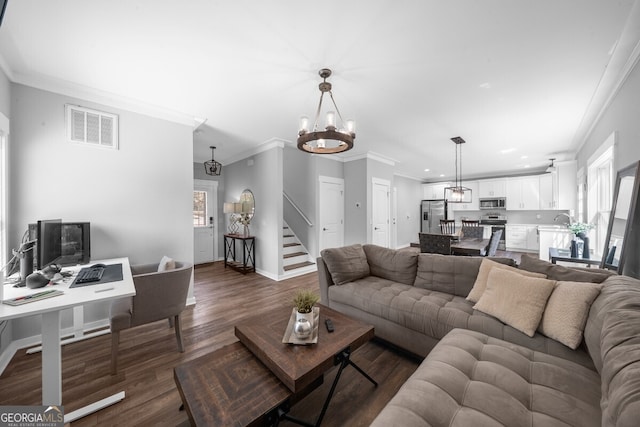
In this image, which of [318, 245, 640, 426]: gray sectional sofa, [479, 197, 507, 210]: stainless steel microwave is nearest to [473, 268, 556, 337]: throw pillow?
[318, 245, 640, 426]: gray sectional sofa

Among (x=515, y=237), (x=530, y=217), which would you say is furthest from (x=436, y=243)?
(x=530, y=217)

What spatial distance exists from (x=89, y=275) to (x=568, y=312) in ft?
11.6

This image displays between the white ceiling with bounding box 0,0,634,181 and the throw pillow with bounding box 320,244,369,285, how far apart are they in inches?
73.5

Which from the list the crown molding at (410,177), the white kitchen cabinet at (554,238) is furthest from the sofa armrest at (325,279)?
the crown molding at (410,177)

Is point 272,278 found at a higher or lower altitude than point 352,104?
lower

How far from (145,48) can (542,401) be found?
11.3 ft

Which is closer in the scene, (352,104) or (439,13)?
(439,13)

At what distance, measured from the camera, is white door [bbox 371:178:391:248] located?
566 cm

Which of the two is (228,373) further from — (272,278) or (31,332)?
(272,278)

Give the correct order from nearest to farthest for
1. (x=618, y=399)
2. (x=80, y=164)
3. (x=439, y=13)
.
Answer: (x=618, y=399) < (x=439, y=13) < (x=80, y=164)

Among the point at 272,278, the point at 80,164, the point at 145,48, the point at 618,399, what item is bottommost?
the point at 272,278

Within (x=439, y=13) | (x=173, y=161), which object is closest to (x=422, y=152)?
(x=439, y=13)

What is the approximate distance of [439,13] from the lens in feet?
5.33

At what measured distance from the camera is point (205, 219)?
6207mm
